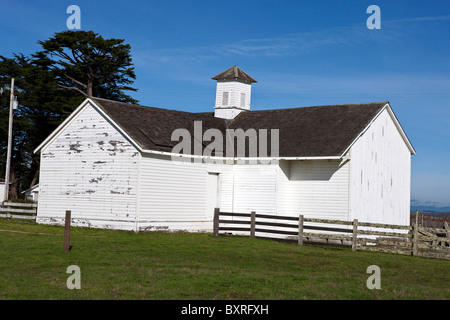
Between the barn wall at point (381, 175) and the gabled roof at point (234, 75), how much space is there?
10.2m

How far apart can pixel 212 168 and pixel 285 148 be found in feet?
13.2

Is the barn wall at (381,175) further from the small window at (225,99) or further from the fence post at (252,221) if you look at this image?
the small window at (225,99)

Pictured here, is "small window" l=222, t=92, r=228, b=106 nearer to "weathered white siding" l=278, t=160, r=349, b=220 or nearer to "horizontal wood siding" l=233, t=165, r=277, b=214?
"horizontal wood siding" l=233, t=165, r=277, b=214

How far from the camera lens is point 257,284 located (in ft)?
44.0

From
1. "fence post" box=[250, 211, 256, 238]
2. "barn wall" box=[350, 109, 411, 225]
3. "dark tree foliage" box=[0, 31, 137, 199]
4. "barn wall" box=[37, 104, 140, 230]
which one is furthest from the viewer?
"dark tree foliage" box=[0, 31, 137, 199]

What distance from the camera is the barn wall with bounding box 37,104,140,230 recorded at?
26.7 m

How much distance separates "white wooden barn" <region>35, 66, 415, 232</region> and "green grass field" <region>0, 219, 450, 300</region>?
2262 mm

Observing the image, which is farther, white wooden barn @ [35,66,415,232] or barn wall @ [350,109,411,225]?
barn wall @ [350,109,411,225]

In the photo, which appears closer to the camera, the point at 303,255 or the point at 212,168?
the point at 303,255

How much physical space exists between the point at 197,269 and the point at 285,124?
1783 cm

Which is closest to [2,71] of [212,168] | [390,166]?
[212,168]

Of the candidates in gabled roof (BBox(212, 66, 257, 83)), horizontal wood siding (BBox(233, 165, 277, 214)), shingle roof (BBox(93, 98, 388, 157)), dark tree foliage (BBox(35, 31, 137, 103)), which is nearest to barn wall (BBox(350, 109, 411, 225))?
shingle roof (BBox(93, 98, 388, 157))
